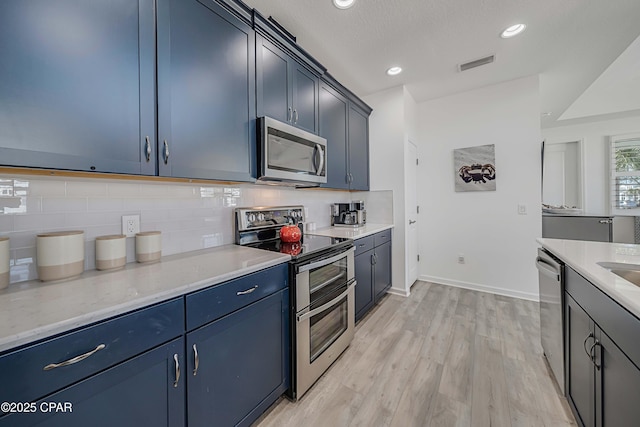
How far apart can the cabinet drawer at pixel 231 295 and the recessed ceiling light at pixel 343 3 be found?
1.85 m

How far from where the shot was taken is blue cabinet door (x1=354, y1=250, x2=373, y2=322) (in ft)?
7.63

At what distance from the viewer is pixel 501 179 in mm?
3037

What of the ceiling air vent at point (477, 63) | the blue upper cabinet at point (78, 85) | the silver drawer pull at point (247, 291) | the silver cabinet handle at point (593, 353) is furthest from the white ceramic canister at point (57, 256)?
the ceiling air vent at point (477, 63)

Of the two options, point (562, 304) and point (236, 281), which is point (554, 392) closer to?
point (562, 304)

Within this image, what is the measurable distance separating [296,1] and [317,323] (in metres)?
2.25

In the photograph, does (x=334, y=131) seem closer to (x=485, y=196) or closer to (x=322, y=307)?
(x=322, y=307)

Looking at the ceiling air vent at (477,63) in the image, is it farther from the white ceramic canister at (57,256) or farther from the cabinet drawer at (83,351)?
the white ceramic canister at (57,256)

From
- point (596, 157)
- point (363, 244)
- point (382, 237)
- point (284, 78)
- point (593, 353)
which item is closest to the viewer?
point (593, 353)

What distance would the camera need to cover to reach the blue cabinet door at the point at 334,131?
7.84 ft

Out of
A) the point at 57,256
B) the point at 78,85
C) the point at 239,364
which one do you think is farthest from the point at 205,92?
the point at 239,364

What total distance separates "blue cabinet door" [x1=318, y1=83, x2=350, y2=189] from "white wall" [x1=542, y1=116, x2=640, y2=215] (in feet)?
15.3

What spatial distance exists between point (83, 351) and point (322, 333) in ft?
4.19

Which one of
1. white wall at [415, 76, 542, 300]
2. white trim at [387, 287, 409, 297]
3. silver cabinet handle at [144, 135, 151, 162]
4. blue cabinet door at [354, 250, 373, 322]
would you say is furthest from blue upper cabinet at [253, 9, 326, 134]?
white trim at [387, 287, 409, 297]

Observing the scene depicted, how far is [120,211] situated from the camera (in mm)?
1312
